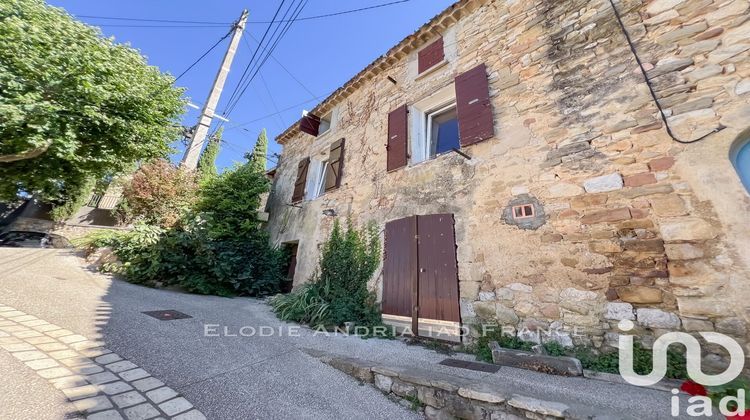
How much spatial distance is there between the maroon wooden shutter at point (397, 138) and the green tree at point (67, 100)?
593cm

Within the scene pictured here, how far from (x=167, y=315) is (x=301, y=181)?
4.66 meters

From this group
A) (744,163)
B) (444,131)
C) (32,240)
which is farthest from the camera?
(32,240)

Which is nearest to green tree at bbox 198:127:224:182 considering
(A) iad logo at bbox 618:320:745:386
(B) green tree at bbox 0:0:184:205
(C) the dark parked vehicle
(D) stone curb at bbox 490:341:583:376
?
(C) the dark parked vehicle

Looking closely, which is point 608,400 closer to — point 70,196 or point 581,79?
point 581,79

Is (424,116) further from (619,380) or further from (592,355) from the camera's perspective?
(619,380)

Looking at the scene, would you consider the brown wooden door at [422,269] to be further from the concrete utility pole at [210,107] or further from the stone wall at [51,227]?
the stone wall at [51,227]

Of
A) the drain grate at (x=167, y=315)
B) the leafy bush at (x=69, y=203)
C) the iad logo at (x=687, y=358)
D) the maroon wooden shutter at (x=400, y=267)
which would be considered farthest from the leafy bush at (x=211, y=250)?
the leafy bush at (x=69, y=203)

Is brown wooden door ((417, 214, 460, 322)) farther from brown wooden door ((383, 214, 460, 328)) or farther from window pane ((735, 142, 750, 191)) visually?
window pane ((735, 142, 750, 191))

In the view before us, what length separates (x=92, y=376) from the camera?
2051 millimetres

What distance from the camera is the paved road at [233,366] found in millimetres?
1817

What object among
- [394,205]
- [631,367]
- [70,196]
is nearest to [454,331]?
[631,367]

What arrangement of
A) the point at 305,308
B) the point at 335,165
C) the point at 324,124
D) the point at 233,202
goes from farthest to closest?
the point at 324,124 → the point at 233,202 → the point at 335,165 → the point at 305,308

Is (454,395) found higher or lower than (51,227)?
lower

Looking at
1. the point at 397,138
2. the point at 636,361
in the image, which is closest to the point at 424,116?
the point at 397,138
